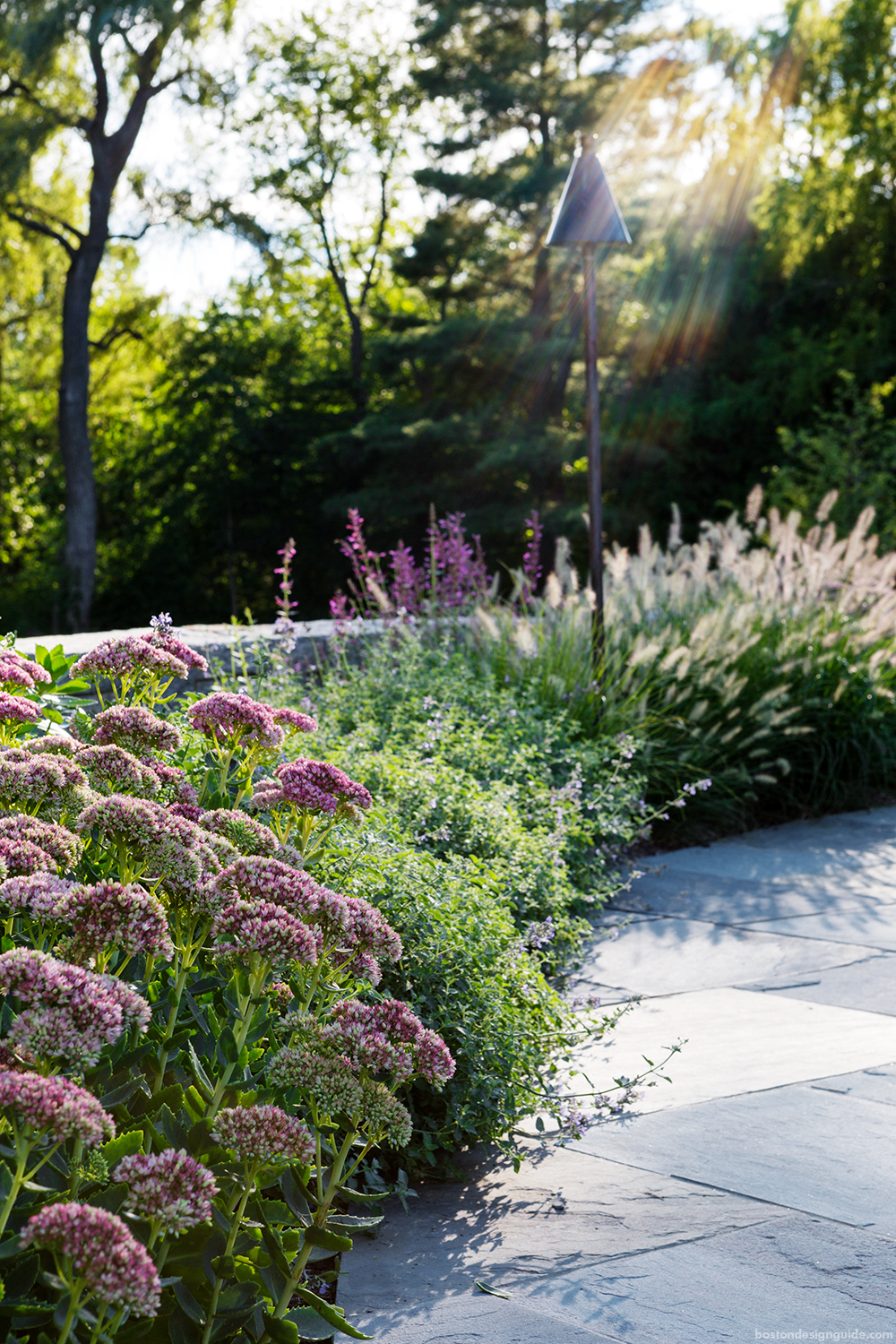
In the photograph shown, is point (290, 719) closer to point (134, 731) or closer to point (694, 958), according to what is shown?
point (134, 731)

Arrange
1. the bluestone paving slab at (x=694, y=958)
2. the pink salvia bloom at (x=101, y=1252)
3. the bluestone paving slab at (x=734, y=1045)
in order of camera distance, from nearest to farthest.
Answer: the pink salvia bloom at (x=101, y=1252) < the bluestone paving slab at (x=734, y=1045) < the bluestone paving slab at (x=694, y=958)

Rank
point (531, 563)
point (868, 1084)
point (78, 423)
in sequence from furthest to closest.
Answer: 1. point (78, 423)
2. point (531, 563)
3. point (868, 1084)

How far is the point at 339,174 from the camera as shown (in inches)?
895

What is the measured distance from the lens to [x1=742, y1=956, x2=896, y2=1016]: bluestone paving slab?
3.47m

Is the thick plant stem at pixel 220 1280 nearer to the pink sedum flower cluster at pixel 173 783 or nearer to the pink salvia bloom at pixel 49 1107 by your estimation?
the pink salvia bloom at pixel 49 1107

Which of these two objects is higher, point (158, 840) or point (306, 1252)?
point (158, 840)

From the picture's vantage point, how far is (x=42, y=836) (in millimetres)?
1707

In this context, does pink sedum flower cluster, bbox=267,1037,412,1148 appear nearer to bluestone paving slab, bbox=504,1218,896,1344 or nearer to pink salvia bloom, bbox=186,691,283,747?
bluestone paving slab, bbox=504,1218,896,1344

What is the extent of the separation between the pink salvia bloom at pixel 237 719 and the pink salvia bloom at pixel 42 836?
465 millimetres

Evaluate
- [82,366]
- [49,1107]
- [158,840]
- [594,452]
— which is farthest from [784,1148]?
[82,366]

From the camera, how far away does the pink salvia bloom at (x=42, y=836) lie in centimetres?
170

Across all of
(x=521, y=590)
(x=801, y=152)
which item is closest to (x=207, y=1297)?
(x=521, y=590)

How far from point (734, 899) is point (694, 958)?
80cm

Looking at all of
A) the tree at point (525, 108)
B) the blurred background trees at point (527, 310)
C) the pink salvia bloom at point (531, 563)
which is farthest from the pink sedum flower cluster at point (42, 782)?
the tree at point (525, 108)
